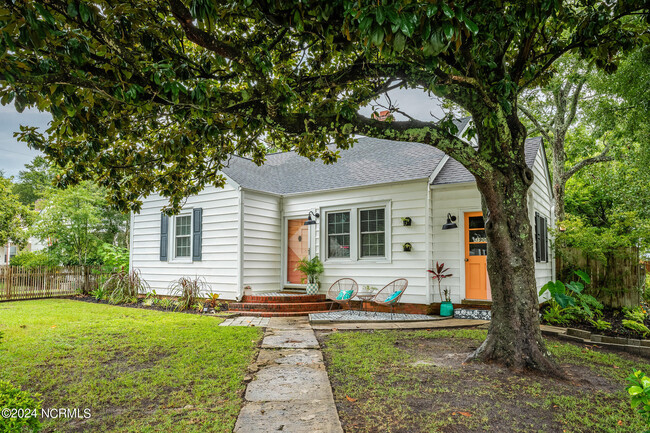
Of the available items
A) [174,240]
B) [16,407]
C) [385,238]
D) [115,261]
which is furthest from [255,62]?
[115,261]

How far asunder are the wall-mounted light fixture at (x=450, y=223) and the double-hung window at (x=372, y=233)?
1552mm

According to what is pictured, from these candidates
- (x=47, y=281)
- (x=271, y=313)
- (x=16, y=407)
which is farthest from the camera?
(x=47, y=281)

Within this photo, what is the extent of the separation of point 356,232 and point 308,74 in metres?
5.01

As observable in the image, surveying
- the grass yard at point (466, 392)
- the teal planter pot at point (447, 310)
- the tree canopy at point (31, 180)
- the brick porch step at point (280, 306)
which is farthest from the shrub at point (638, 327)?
the tree canopy at point (31, 180)

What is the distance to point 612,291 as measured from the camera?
9.06m

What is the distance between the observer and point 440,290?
880 centimetres

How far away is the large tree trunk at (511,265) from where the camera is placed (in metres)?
4.58

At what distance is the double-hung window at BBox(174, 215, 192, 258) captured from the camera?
1134cm

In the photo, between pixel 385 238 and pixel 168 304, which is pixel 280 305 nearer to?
pixel 385 238

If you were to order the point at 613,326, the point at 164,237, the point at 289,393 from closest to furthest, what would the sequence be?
the point at 289,393, the point at 613,326, the point at 164,237

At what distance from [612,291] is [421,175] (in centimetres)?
537

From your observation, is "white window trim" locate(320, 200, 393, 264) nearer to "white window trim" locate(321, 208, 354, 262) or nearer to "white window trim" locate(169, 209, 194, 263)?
"white window trim" locate(321, 208, 354, 262)

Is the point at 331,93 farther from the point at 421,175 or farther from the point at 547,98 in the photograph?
the point at 547,98

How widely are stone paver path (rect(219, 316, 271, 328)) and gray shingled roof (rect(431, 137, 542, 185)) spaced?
5.01 metres
